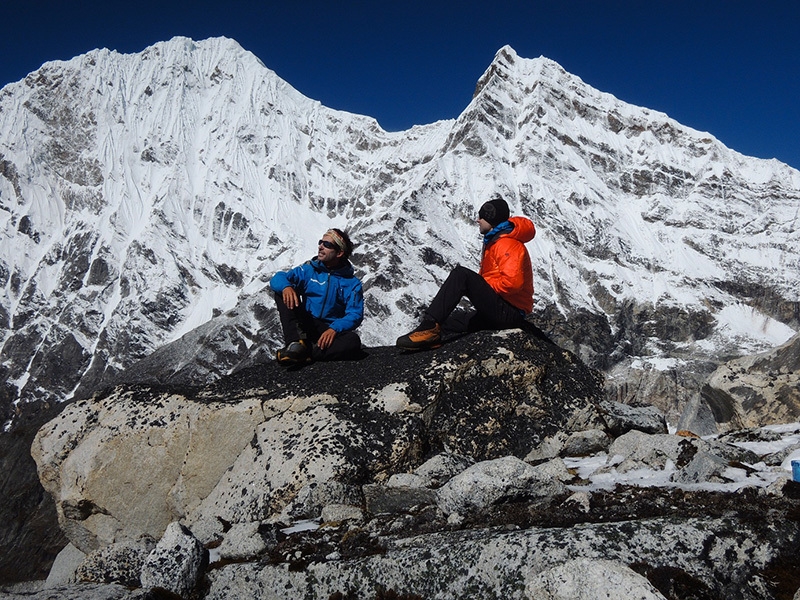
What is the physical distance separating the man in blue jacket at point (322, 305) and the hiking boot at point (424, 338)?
93cm

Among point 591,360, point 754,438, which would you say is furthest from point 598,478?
point 591,360

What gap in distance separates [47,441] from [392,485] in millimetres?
5174

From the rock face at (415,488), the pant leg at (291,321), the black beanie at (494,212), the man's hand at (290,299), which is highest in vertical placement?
the black beanie at (494,212)

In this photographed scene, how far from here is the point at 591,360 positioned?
18450 cm

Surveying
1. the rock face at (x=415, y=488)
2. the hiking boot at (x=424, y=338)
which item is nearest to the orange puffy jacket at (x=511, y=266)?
the rock face at (x=415, y=488)

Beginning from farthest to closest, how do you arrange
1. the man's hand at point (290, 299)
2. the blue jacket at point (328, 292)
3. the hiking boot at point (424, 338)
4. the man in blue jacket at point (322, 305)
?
1. the blue jacket at point (328, 292)
2. the man in blue jacket at point (322, 305)
3. the man's hand at point (290, 299)
4. the hiking boot at point (424, 338)

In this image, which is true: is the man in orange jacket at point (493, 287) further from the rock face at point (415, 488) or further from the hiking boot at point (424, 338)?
the rock face at point (415, 488)

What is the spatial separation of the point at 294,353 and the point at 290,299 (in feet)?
2.46

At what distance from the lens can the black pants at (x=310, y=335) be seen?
962 cm

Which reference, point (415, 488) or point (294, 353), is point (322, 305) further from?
point (415, 488)

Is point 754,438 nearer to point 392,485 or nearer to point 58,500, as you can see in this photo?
point 392,485

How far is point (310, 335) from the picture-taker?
10.1m

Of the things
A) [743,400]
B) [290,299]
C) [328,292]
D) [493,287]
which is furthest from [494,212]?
[743,400]

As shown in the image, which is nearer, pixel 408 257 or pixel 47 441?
pixel 47 441
